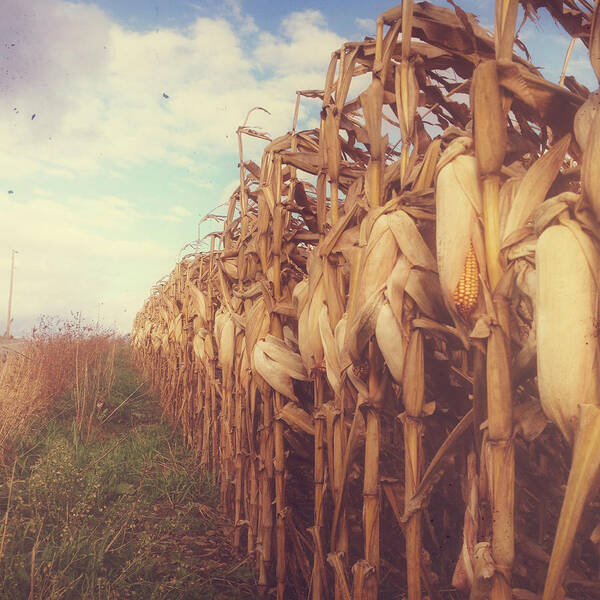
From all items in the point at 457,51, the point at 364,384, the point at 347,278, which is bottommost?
the point at 364,384

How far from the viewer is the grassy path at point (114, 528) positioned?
2352mm

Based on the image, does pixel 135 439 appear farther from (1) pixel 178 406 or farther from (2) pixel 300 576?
(2) pixel 300 576

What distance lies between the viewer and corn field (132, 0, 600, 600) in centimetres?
74

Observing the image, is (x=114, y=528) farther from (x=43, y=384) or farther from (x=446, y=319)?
(x=43, y=384)

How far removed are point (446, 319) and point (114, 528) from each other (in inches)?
103

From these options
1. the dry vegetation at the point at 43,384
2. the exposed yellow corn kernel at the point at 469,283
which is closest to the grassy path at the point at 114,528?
the dry vegetation at the point at 43,384

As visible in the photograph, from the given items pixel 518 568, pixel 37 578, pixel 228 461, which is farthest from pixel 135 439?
pixel 518 568

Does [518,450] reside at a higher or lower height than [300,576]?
higher

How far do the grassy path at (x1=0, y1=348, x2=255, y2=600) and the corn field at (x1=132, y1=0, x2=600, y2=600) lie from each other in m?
0.56

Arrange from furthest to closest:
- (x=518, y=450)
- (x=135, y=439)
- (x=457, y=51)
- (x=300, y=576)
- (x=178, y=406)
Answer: (x=178, y=406)
(x=135, y=439)
(x=300, y=576)
(x=457, y=51)
(x=518, y=450)

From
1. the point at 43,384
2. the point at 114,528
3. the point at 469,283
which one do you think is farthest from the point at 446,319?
the point at 43,384

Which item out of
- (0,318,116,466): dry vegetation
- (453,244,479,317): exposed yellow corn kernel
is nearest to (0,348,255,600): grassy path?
(0,318,116,466): dry vegetation

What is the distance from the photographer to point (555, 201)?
0.75 meters

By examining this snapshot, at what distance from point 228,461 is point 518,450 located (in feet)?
7.89
